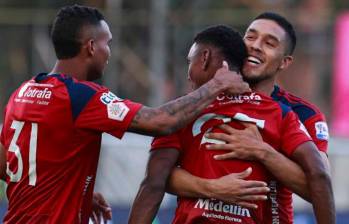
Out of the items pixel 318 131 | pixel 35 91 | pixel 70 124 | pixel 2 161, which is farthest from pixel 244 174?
pixel 2 161

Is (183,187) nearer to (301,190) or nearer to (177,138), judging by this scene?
(177,138)

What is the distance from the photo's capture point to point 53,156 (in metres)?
5.72

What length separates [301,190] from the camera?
18.7 ft

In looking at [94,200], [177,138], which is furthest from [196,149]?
[94,200]

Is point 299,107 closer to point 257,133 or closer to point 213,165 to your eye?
point 257,133

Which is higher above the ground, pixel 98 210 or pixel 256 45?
pixel 256 45

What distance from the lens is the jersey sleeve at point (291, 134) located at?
5621 mm

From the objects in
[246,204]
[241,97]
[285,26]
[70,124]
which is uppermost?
[285,26]

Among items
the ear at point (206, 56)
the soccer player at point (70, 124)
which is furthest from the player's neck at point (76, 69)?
the ear at point (206, 56)

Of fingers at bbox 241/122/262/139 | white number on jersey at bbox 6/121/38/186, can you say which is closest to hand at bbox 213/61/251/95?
fingers at bbox 241/122/262/139

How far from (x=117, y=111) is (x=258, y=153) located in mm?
832

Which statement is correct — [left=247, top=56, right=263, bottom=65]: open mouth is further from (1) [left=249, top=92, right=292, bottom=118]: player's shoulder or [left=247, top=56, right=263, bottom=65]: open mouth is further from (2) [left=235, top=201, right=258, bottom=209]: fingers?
(2) [left=235, top=201, right=258, bottom=209]: fingers

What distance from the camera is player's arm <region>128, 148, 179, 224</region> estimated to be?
18.6 feet

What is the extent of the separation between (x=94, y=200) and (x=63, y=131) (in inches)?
33.9
